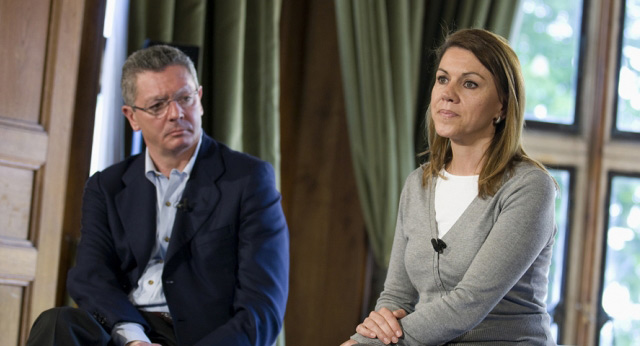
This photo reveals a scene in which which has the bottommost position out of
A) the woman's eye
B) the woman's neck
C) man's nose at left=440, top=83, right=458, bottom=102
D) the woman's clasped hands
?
the woman's clasped hands

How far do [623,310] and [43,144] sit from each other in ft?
9.19

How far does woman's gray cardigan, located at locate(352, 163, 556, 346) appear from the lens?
1799 mm

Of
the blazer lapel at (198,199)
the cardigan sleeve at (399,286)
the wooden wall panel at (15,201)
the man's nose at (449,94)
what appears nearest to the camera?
the man's nose at (449,94)

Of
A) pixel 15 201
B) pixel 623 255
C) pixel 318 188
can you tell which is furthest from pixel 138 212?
pixel 623 255

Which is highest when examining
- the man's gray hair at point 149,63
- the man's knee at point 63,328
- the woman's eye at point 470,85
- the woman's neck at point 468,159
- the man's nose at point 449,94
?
the man's gray hair at point 149,63

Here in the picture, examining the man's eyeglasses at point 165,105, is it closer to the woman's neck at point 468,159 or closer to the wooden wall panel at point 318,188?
the woman's neck at point 468,159

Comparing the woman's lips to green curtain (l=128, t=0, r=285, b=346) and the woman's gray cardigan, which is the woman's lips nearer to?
the woman's gray cardigan

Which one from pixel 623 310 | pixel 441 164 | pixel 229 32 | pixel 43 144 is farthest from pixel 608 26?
pixel 43 144

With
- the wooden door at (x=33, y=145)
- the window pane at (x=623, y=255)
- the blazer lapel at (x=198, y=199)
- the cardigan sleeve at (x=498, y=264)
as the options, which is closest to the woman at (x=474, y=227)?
the cardigan sleeve at (x=498, y=264)

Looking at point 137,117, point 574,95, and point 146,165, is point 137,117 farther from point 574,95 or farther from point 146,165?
point 574,95

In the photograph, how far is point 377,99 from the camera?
140 inches

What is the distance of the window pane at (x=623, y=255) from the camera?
3.78m

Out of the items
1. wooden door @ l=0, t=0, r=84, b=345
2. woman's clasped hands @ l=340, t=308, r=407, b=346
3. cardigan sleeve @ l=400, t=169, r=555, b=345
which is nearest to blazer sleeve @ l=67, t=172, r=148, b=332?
wooden door @ l=0, t=0, r=84, b=345

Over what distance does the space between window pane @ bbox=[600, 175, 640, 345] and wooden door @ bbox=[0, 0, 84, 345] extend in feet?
8.44
